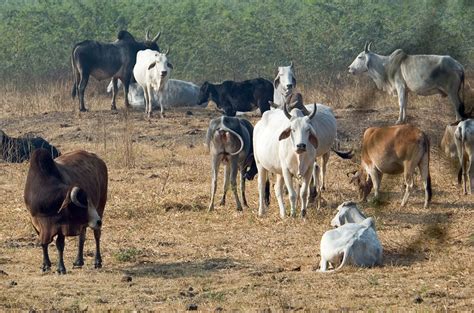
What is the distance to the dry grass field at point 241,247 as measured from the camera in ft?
12.1

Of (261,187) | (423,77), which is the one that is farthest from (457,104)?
(261,187)

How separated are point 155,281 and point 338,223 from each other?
2079 millimetres

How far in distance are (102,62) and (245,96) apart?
4332mm

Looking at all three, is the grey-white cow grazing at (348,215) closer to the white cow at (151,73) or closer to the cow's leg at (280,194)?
the cow's leg at (280,194)

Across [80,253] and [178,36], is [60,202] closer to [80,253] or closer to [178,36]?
[80,253]

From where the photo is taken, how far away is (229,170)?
43.7 ft

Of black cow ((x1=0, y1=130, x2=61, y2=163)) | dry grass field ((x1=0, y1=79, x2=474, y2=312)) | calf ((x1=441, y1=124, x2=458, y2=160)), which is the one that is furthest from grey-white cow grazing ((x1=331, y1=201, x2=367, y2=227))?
black cow ((x1=0, y1=130, x2=61, y2=163))

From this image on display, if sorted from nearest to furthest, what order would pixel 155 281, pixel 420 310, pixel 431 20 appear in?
pixel 431 20 < pixel 420 310 < pixel 155 281

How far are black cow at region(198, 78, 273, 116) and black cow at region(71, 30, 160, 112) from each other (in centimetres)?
277

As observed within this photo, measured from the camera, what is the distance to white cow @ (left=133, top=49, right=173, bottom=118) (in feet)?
75.8

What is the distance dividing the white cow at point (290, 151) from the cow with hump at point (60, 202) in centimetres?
290

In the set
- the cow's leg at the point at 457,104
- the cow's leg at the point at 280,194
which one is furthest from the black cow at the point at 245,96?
the cow's leg at the point at 457,104

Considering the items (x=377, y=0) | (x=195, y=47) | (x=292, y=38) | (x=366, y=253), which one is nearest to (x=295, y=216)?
(x=366, y=253)

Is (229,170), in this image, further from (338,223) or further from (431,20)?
(431,20)
